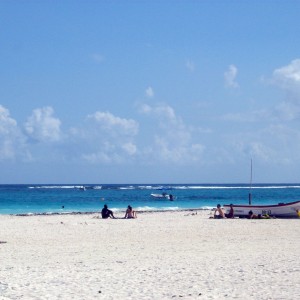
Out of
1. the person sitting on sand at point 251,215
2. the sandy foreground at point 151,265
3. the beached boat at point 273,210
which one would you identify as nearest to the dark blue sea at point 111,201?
the beached boat at point 273,210

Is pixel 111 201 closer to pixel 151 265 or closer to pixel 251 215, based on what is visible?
pixel 251 215

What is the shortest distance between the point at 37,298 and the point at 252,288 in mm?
4144

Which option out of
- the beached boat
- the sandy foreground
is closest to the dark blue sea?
the beached boat

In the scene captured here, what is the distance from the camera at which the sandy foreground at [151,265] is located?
10867 millimetres

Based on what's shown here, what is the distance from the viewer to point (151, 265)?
14.4 metres

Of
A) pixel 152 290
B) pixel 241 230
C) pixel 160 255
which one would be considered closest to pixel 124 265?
pixel 160 255

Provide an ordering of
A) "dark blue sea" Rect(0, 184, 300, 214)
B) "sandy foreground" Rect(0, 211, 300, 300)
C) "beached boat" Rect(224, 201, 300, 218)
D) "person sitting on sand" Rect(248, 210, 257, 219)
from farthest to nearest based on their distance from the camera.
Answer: "dark blue sea" Rect(0, 184, 300, 214) → "beached boat" Rect(224, 201, 300, 218) → "person sitting on sand" Rect(248, 210, 257, 219) → "sandy foreground" Rect(0, 211, 300, 300)

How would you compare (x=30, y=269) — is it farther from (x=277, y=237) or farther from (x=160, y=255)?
(x=277, y=237)

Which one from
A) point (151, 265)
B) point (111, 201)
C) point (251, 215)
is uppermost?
point (251, 215)

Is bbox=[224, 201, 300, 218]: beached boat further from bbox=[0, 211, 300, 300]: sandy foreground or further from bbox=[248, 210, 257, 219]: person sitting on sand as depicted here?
bbox=[0, 211, 300, 300]: sandy foreground

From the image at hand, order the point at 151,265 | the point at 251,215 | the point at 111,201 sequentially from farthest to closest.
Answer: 1. the point at 111,201
2. the point at 251,215
3. the point at 151,265

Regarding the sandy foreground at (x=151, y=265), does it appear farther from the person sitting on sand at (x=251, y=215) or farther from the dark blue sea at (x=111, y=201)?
the dark blue sea at (x=111, y=201)

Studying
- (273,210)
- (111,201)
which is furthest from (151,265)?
(111,201)

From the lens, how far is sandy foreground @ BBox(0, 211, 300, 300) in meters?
10.9
